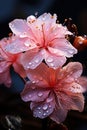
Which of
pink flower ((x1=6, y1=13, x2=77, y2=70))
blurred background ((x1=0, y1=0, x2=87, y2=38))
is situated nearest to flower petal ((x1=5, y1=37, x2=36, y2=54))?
pink flower ((x1=6, y1=13, x2=77, y2=70))

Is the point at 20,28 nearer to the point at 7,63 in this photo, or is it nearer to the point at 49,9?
the point at 7,63

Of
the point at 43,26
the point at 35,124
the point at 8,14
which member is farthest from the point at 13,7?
the point at 43,26

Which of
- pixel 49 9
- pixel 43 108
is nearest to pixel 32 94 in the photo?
pixel 43 108

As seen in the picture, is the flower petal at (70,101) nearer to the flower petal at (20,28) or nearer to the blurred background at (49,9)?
the flower petal at (20,28)

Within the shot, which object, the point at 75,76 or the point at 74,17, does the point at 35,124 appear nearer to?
the point at 75,76

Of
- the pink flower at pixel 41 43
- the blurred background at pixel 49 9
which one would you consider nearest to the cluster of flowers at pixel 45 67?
the pink flower at pixel 41 43

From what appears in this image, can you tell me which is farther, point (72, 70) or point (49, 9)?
point (49, 9)
